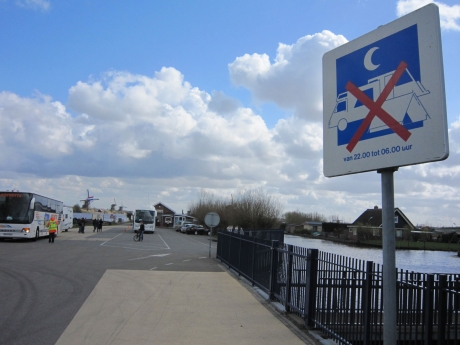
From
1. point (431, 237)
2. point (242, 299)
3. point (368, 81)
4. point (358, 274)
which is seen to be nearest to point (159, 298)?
point (242, 299)

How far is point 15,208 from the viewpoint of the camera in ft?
96.4

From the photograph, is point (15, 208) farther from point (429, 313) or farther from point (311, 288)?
point (429, 313)

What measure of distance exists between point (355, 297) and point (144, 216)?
5269 cm

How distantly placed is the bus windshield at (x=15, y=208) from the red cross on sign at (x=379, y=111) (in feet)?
95.0

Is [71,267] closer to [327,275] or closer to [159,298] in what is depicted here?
[159,298]

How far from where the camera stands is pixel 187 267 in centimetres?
1739

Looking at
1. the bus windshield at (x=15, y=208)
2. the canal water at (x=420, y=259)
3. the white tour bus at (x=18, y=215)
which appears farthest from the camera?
the bus windshield at (x=15, y=208)

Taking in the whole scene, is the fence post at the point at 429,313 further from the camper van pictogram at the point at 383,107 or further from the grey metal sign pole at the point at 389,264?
the camper van pictogram at the point at 383,107

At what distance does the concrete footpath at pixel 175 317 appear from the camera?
7.03 m

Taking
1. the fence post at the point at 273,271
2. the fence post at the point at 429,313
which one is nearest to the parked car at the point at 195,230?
the fence post at the point at 273,271

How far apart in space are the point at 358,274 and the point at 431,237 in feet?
110

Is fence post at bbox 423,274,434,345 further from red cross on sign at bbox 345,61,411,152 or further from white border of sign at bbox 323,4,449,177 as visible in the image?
red cross on sign at bbox 345,61,411,152

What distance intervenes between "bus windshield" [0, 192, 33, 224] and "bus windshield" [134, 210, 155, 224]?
89.1 feet

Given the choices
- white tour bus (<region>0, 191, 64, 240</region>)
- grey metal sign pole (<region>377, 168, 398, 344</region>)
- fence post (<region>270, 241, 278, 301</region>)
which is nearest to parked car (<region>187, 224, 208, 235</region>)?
white tour bus (<region>0, 191, 64, 240</region>)
